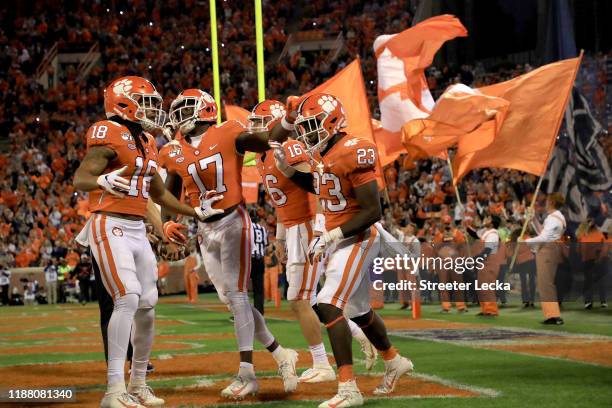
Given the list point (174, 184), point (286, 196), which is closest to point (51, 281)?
point (286, 196)

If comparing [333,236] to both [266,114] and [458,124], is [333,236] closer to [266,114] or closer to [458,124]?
[266,114]

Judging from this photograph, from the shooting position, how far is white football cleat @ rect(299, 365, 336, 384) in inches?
287

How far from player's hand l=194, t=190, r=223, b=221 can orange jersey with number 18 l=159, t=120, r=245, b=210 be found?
5 centimetres

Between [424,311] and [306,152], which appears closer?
[306,152]

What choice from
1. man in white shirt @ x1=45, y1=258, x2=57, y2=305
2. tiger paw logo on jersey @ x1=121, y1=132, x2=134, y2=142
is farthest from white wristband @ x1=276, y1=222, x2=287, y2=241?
man in white shirt @ x1=45, y1=258, x2=57, y2=305

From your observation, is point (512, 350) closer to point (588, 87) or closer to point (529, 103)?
point (529, 103)

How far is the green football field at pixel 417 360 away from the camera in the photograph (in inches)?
255

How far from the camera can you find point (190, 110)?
7.04 metres

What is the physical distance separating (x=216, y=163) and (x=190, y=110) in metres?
0.44

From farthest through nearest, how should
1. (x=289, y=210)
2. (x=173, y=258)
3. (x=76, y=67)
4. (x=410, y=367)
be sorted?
(x=76, y=67) → (x=289, y=210) → (x=173, y=258) → (x=410, y=367)

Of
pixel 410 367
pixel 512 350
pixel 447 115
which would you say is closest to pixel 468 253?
pixel 447 115

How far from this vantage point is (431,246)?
14125 mm

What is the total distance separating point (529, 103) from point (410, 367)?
7.82 m

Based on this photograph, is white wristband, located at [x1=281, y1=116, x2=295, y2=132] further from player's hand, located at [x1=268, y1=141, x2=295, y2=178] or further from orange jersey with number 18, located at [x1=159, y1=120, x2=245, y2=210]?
orange jersey with number 18, located at [x1=159, y1=120, x2=245, y2=210]
